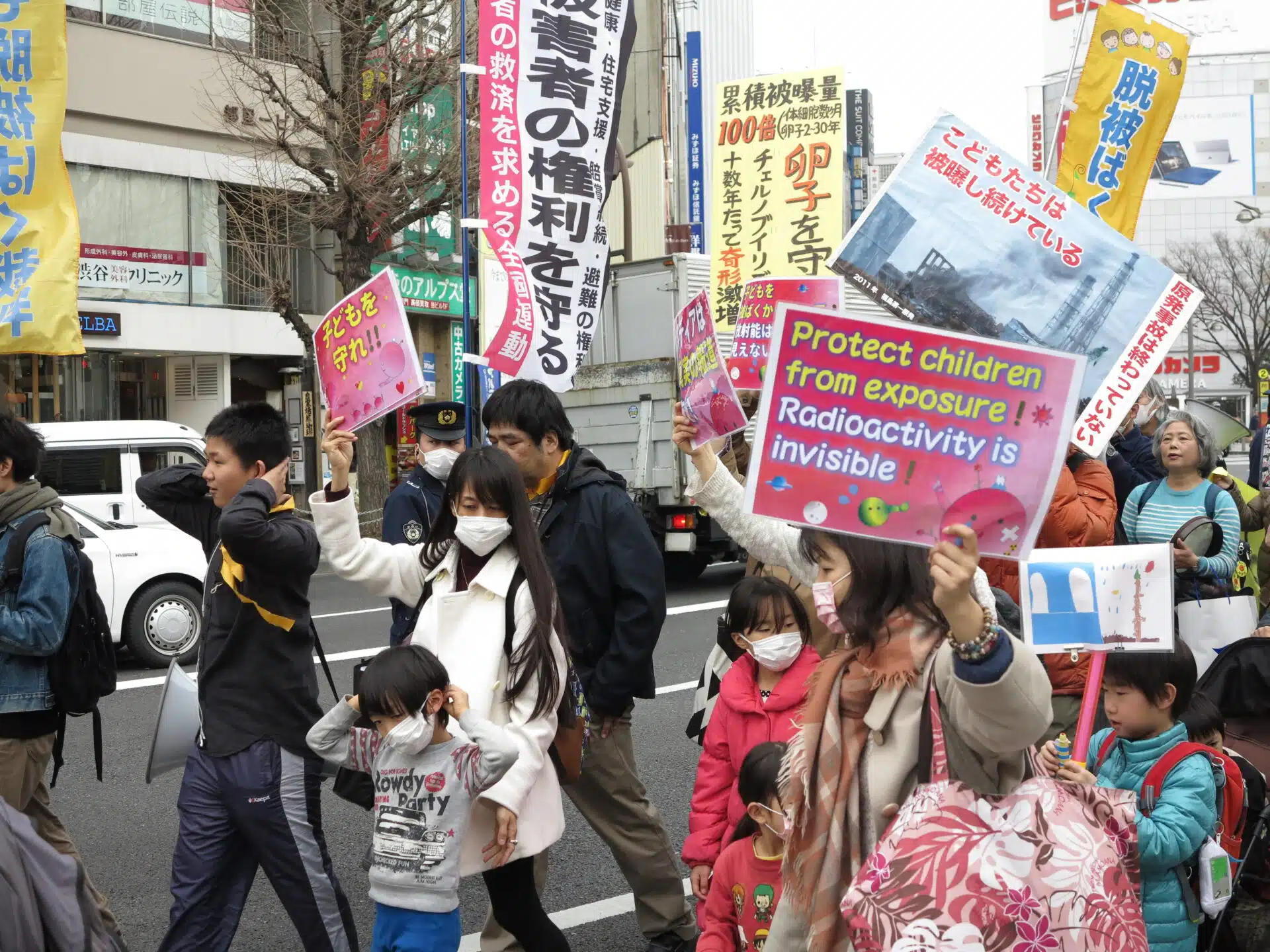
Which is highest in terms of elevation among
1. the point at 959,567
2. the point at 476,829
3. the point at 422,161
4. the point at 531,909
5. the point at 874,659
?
the point at 422,161

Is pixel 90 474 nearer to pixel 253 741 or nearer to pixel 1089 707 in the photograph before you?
pixel 253 741

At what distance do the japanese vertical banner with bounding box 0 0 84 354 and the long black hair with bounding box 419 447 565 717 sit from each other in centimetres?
229

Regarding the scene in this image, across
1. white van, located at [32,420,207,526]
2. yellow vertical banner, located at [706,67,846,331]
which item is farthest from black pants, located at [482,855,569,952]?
yellow vertical banner, located at [706,67,846,331]

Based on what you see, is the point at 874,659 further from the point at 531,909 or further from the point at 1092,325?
the point at 1092,325

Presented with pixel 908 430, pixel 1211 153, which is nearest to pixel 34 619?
pixel 908 430

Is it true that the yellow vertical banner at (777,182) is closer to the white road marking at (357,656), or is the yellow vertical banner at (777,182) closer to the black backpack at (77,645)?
the white road marking at (357,656)

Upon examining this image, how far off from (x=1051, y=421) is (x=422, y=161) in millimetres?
15289

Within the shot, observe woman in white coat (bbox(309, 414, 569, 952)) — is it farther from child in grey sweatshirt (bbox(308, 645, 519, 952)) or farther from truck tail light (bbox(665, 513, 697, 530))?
truck tail light (bbox(665, 513, 697, 530))

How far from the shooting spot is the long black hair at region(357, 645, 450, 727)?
321 cm

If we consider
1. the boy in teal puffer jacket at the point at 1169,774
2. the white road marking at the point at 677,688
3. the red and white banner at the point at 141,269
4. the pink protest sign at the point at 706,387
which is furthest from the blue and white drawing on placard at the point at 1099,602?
the red and white banner at the point at 141,269

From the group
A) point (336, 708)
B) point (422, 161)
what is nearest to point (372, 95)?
point (422, 161)

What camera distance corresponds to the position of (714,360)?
13.1 ft

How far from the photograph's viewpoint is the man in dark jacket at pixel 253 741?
357cm

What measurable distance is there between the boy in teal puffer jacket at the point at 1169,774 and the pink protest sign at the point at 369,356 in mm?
2066
